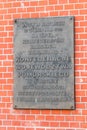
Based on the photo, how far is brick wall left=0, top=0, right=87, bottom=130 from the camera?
18.1ft

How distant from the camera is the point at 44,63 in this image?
562 centimetres

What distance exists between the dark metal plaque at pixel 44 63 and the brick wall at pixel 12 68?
0.08 m

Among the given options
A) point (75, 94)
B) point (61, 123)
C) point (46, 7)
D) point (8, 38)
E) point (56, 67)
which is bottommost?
point (61, 123)

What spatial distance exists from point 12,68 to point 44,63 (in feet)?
1.54

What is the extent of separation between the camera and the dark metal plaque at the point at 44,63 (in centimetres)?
554

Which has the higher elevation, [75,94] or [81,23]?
[81,23]

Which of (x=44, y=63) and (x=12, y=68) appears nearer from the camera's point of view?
(x=44, y=63)

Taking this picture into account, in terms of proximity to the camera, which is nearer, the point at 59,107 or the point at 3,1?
the point at 59,107

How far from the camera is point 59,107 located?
18.1ft

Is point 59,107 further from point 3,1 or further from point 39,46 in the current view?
point 3,1

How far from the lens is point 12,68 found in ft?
18.8

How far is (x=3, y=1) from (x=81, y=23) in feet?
3.92

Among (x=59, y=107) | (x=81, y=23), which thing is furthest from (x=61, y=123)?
(x=81, y=23)

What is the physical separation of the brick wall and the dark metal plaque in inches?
3.3
